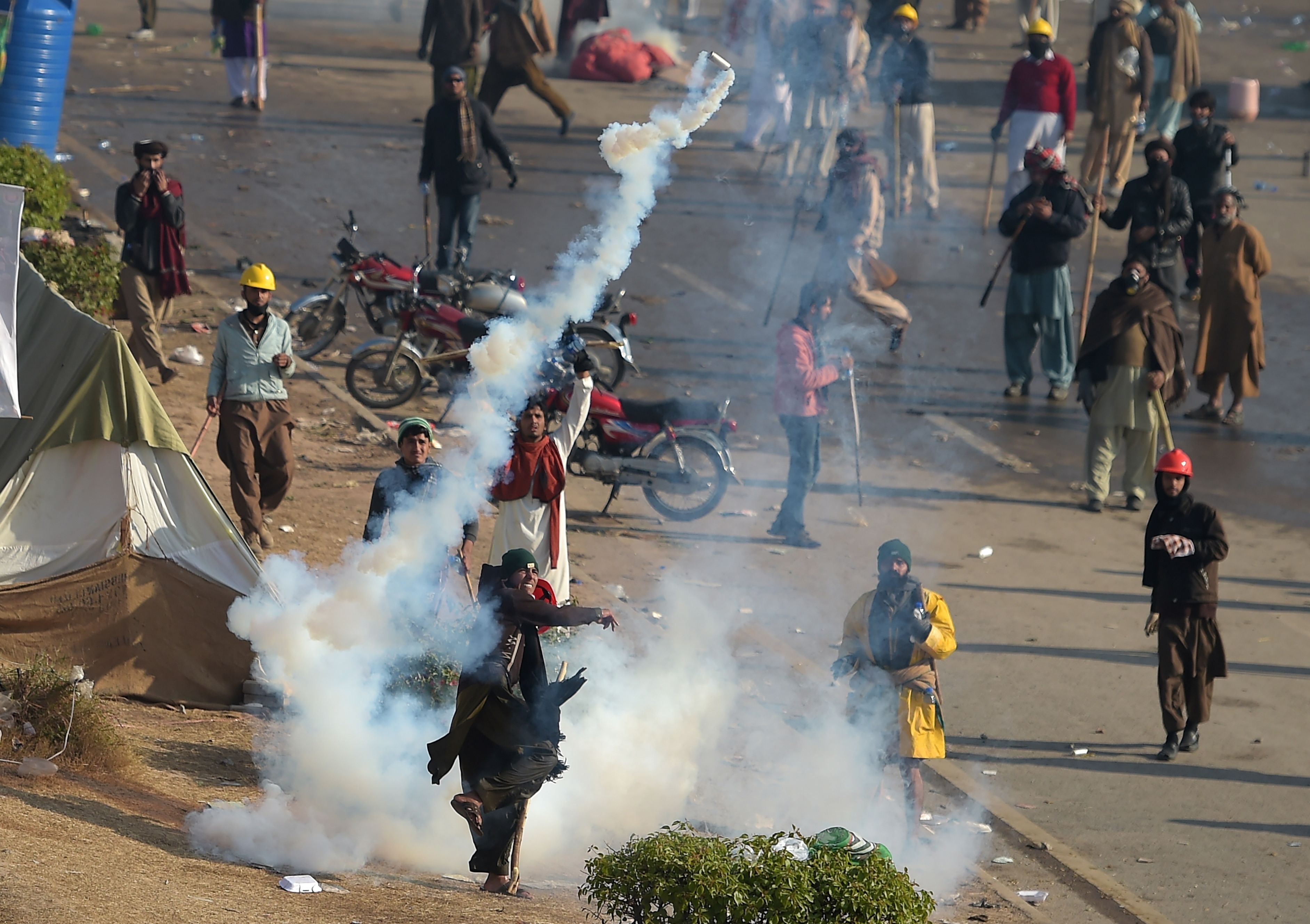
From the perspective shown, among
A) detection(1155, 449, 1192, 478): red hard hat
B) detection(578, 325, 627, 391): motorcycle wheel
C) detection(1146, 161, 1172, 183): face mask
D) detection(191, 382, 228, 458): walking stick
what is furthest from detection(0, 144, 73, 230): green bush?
detection(1146, 161, 1172, 183): face mask

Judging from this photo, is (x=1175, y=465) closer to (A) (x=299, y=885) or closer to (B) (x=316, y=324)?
(A) (x=299, y=885)

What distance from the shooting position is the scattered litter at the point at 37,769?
7.26 meters

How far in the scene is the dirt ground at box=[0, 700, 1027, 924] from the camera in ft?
19.3

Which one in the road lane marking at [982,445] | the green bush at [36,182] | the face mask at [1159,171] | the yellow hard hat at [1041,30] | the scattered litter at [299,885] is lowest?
the road lane marking at [982,445]

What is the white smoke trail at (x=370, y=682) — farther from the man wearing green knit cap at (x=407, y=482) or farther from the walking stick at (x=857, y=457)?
the walking stick at (x=857, y=457)

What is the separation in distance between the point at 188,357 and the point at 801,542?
17.1ft

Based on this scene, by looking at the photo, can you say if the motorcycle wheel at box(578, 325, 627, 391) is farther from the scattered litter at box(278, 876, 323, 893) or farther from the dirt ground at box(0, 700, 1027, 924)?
the scattered litter at box(278, 876, 323, 893)

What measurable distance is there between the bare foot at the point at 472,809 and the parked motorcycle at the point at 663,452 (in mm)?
5112

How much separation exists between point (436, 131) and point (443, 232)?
90 centimetres

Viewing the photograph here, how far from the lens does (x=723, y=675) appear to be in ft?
31.4

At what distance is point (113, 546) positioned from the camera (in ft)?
28.1

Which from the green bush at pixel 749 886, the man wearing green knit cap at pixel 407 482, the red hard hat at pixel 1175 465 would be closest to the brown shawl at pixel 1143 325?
the red hard hat at pixel 1175 465

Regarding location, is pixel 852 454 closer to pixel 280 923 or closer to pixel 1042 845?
pixel 1042 845

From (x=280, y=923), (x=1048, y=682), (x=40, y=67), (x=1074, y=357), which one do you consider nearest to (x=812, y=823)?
(x=1048, y=682)
